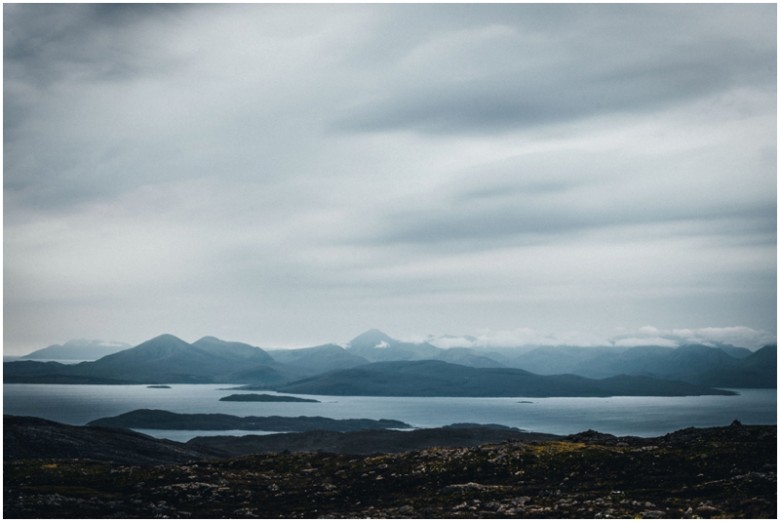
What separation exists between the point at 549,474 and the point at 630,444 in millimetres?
25825

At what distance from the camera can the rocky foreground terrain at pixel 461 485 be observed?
2539 inches

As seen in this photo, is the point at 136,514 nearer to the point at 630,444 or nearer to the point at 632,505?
the point at 632,505

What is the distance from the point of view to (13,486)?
9238 cm

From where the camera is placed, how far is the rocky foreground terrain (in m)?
64.5

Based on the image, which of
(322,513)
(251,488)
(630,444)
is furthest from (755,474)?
(251,488)

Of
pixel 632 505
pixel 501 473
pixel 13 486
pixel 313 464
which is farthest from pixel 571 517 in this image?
pixel 13 486

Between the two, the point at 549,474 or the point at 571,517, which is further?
the point at 549,474

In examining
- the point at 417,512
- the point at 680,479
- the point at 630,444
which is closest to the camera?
the point at 417,512

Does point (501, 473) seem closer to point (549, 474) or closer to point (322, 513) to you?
point (549, 474)

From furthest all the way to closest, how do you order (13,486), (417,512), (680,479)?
(13,486)
(680,479)
(417,512)

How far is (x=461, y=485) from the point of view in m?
78.8

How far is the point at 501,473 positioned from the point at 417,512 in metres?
23.8

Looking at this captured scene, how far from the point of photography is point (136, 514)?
6894 cm

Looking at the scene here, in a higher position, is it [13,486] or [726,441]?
[726,441]
